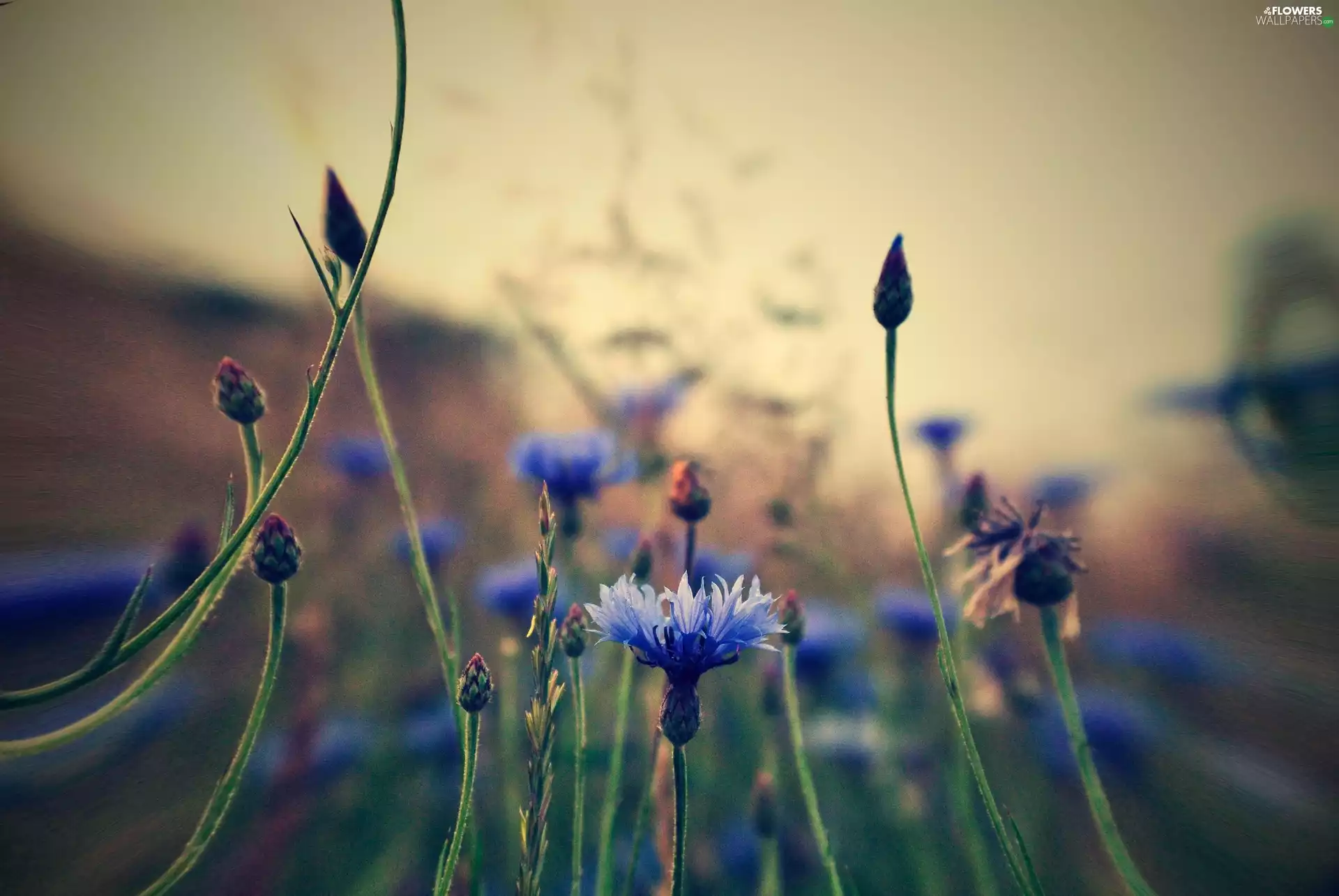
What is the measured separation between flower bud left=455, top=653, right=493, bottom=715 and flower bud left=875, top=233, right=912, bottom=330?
35cm

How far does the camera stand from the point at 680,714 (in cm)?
40

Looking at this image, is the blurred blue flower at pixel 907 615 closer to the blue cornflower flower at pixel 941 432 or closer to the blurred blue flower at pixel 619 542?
the blue cornflower flower at pixel 941 432

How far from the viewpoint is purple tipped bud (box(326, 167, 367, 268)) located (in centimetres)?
44

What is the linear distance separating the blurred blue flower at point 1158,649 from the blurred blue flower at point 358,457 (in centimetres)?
81

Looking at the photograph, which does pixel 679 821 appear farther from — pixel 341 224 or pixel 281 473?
pixel 341 224

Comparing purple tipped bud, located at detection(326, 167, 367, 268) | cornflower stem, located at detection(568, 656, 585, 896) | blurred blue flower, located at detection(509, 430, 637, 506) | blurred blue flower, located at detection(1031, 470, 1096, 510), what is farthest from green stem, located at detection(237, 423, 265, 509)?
blurred blue flower, located at detection(1031, 470, 1096, 510)

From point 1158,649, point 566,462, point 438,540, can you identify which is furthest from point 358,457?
point 1158,649

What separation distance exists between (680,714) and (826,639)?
1.67 feet

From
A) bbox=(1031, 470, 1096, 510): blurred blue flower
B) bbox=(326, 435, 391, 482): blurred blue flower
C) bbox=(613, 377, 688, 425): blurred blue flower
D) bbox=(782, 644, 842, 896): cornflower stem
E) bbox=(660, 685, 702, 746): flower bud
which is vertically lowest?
bbox=(782, 644, 842, 896): cornflower stem

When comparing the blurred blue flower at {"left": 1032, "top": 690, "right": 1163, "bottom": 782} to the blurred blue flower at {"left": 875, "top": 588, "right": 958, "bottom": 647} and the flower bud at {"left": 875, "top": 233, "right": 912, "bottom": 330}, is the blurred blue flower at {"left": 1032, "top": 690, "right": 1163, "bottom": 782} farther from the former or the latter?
the flower bud at {"left": 875, "top": 233, "right": 912, "bottom": 330}

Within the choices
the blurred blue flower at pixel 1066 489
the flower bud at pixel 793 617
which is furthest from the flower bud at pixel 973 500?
the flower bud at pixel 793 617

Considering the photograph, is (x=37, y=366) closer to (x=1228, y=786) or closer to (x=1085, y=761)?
(x=1085, y=761)

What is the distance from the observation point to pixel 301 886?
0.57m

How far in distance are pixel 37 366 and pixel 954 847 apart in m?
0.95
